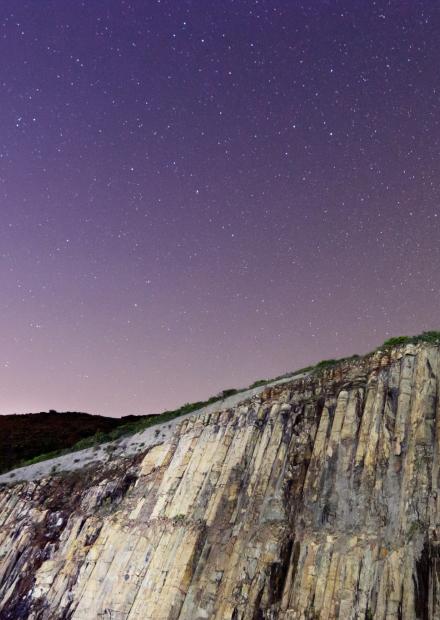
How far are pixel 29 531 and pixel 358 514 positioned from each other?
24.7m

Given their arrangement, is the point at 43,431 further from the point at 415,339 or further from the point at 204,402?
the point at 415,339

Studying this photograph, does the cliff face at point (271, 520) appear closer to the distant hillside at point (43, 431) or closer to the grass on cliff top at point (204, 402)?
the grass on cliff top at point (204, 402)

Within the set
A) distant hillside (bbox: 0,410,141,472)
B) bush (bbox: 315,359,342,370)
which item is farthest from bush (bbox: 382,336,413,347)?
distant hillside (bbox: 0,410,141,472)

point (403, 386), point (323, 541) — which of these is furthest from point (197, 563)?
point (403, 386)

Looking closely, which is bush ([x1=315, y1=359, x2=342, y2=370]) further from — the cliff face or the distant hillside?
the distant hillside

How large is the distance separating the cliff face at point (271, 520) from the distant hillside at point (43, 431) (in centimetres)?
2186

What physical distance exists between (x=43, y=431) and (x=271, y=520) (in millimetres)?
46645

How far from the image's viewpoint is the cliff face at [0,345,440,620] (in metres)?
19.4

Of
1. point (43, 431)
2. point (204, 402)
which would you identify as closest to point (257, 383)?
point (204, 402)

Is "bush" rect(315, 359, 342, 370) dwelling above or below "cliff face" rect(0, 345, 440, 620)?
above

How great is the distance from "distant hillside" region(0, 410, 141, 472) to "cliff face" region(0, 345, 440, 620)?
21.9 metres

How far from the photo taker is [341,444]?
2427 centimetres

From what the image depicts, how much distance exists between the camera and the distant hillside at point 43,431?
55378 mm

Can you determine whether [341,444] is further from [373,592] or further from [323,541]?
[373,592]
